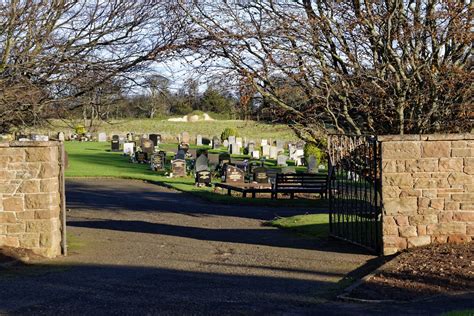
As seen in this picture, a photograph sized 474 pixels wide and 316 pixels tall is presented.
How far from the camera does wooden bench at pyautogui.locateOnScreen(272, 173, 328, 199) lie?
28703mm

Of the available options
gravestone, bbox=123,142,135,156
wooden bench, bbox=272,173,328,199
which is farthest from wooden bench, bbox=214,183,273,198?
gravestone, bbox=123,142,135,156

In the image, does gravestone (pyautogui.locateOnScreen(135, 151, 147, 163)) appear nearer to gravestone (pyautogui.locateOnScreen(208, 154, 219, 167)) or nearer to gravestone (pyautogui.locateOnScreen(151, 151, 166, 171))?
gravestone (pyautogui.locateOnScreen(151, 151, 166, 171))

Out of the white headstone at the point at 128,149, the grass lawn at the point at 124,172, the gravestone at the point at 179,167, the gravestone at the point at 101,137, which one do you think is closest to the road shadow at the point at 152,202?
the grass lawn at the point at 124,172

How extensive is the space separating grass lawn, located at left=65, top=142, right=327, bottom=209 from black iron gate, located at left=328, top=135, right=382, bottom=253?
34.2 feet

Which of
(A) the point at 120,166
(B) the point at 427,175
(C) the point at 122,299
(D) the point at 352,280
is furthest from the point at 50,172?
(A) the point at 120,166

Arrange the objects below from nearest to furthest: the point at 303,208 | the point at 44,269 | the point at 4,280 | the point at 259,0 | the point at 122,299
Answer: the point at 122,299 < the point at 4,280 < the point at 44,269 < the point at 259,0 < the point at 303,208

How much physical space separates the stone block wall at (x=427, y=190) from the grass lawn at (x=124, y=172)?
1309 cm

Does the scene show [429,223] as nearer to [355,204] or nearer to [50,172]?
[355,204]

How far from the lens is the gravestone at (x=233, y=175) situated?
33469 mm

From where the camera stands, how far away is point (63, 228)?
47.1 feet

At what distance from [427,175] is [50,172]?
674 cm

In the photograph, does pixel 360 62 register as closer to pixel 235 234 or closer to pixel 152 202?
pixel 235 234

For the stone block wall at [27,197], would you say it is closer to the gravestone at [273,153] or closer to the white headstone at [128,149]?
the gravestone at [273,153]

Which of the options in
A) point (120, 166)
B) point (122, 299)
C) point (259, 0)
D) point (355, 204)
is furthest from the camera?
point (120, 166)
